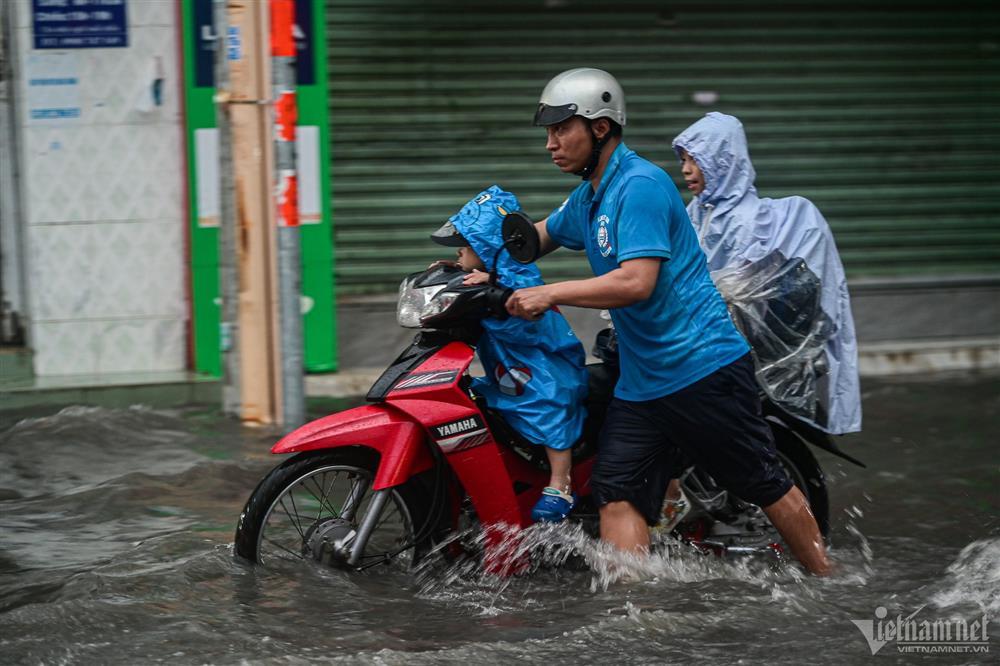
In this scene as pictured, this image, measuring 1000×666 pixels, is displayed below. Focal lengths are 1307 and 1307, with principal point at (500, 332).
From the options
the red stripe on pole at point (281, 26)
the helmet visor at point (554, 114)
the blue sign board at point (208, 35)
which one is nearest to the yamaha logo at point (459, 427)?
the helmet visor at point (554, 114)

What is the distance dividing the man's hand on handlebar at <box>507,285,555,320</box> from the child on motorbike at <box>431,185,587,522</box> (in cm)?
25

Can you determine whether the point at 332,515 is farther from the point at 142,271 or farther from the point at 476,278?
the point at 142,271

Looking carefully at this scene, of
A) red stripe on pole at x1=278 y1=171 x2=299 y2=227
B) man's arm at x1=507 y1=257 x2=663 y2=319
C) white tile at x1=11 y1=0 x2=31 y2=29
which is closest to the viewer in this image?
man's arm at x1=507 y1=257 x2=663 y2=319

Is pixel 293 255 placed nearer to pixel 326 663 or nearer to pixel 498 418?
pixel 498 418

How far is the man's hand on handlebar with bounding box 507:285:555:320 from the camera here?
4.12 m

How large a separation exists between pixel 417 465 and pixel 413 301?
Answer: 57 cm

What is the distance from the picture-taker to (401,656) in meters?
4.07

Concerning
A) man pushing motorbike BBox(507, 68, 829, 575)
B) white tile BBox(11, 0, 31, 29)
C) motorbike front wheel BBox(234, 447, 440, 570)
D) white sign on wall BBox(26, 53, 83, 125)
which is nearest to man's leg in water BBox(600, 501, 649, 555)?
man pushing motorbike BBox(507, 68, 829, 575)

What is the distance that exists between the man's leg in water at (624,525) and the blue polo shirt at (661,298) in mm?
378

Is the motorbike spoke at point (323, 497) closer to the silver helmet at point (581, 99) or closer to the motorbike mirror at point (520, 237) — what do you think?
the motorbike mirror at point (520, 237)

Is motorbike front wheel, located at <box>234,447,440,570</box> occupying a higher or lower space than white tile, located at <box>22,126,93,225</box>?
lower

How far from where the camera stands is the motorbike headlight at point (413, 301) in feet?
14.4

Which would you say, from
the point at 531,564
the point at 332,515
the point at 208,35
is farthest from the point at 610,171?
the point at 208,35

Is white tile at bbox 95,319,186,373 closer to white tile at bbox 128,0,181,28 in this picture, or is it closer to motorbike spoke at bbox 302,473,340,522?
white tile at bbox 128,0,181,28
